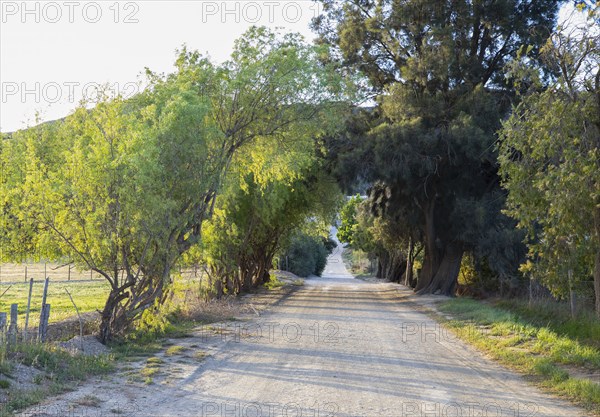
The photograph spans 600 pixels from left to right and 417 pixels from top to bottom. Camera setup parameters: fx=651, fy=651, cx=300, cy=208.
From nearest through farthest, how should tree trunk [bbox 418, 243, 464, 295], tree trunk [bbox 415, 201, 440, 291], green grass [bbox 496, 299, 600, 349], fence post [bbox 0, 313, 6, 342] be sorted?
fence post [bbox 0, 313, 6, 342]
green grass [bbox 496, 299, 600, 349]
tree trunk [bbox 418, 243, 464, 295]
tree trunk [bbox 415, 201, 440, 291]

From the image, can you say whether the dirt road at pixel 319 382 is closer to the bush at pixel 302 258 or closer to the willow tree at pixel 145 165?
the willow tree at pixel 145 165

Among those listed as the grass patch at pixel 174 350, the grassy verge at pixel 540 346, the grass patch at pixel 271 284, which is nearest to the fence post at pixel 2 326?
the grass patch at pixel 174 350

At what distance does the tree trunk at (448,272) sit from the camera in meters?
32.6

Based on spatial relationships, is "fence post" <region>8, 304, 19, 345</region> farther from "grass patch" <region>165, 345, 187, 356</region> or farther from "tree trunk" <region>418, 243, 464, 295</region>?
"tree trunk" <region>418, 243, 464, 295</region>

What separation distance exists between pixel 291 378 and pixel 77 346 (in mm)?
4430

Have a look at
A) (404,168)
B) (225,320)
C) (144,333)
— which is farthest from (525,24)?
(144,333)

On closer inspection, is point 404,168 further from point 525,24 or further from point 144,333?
point 144,333

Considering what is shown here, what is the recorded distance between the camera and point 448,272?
32.9 meters

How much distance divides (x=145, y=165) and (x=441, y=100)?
1943 cm

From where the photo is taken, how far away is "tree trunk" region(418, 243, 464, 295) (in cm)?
3259

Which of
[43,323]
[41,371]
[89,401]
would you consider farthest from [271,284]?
[89,401]

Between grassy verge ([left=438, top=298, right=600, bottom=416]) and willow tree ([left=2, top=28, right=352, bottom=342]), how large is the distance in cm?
754

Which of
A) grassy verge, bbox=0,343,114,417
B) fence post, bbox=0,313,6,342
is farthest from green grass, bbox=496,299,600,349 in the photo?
fence post, bbox=0,313,6,342

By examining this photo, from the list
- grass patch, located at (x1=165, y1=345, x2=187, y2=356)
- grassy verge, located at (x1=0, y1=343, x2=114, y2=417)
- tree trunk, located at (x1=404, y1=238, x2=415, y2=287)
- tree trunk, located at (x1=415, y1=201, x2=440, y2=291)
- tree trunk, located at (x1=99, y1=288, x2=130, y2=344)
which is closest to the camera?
grassy verge, located at (x1=0, y1=343, x2=114, y2=417)
